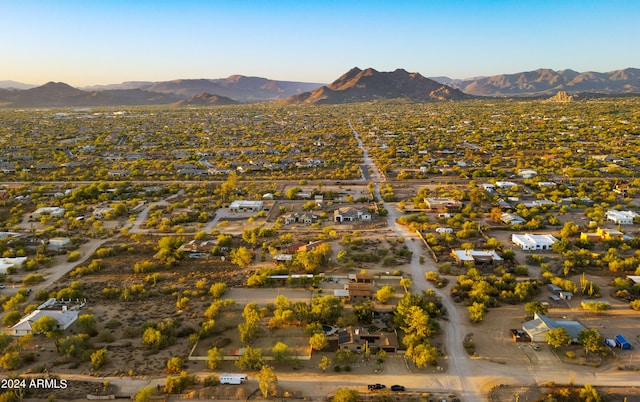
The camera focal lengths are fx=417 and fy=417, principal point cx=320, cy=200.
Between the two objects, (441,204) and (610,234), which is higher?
(441,204)

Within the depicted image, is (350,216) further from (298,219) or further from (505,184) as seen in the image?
(505,184)

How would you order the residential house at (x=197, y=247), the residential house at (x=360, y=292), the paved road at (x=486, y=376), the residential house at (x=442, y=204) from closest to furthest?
the paved road at (x=486, y=376), the residential house at (x=360, y=292), the residential house at (x=197, y=247), the residential house at (x=442, y=204)

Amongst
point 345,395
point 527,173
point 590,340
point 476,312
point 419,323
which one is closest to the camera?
point 345,395

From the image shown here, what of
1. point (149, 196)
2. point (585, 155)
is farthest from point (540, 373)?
point (585, 155)

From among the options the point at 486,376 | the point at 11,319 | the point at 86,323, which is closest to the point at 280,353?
the point at 486,376

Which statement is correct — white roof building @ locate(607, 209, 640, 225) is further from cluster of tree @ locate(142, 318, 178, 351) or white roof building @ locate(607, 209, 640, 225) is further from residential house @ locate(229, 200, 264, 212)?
cluster of tree @ locate(142, 318, 178, 351)

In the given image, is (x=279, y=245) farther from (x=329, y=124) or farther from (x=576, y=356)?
(x=329, y=124)

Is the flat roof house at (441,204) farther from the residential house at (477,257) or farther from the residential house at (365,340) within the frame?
the residential house at (365,340)

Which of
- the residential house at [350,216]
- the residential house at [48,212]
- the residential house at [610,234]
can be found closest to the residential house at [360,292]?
the residential house at [350,216]
